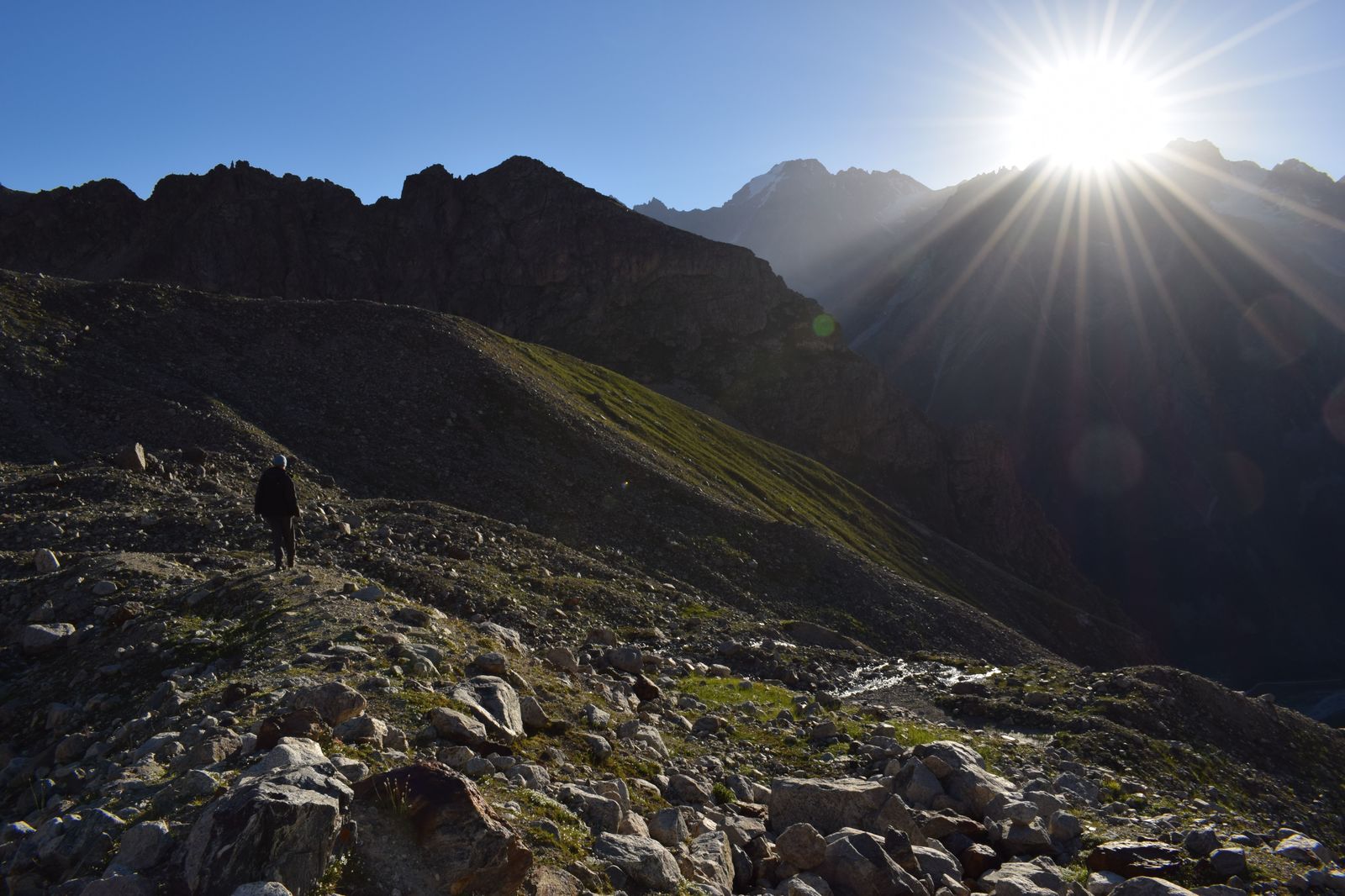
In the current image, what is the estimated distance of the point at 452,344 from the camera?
62281 millimetres

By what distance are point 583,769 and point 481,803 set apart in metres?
3.48

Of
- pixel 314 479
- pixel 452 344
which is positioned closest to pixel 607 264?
pixel 452 344

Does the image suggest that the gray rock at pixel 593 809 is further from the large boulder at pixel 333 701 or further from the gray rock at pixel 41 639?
the gray rock at pixel 41 639

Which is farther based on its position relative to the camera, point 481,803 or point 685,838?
point 685,838

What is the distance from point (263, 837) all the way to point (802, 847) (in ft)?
20.2

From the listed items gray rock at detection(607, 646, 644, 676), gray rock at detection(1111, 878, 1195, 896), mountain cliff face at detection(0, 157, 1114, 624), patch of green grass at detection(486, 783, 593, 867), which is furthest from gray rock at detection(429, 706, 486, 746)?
mountain cliff face at detection(0, 157, 1114, 624)

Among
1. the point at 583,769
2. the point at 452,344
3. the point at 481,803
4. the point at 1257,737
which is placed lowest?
the point at 1257,737

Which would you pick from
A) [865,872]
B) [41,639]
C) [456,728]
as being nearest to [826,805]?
[865,872]

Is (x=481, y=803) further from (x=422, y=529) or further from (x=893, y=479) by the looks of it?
(x=893, y=479)

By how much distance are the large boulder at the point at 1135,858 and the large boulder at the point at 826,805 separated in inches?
122

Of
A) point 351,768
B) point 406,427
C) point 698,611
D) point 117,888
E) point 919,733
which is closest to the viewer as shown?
point 117,888

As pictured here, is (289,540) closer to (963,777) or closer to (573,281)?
(963,777)

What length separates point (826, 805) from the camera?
11.6 meters

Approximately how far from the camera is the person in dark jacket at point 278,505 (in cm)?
1994
